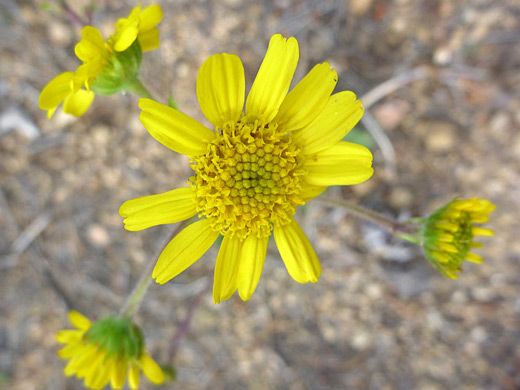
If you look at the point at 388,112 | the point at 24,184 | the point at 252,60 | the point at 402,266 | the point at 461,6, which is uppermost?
the point at 461,6

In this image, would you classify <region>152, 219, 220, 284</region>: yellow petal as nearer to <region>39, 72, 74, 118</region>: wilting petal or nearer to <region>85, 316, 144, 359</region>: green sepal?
<region>85, 316, 144, 359</region>: green sepal

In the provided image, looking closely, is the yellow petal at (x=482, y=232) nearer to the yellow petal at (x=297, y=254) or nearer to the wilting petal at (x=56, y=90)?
the yellow petal at (x=297, y=254)

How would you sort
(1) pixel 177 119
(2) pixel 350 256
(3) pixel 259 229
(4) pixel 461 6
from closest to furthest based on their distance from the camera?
(1) pixel 177 119, (3) pixel 259 229, (4) pixel 461 6, (2) pixel 350 256

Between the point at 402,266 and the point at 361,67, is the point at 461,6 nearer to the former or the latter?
the point at 361,67

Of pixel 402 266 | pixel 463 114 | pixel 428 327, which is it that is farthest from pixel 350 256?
pixel 463 114

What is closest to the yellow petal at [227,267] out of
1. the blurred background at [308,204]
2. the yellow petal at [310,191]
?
the yellow petal at [310,191]

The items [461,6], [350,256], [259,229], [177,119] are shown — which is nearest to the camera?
[177,119]
